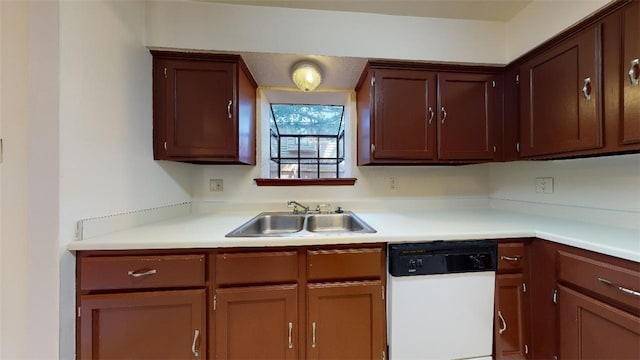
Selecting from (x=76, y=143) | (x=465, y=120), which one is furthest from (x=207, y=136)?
(x=465, y=120)

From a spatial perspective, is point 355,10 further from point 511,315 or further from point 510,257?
point 511,315

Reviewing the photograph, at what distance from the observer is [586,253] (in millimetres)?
1048

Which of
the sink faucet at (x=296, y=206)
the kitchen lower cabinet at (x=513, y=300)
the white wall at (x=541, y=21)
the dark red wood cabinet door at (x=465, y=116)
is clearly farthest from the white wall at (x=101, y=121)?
the white wall at (x=541, y=21)

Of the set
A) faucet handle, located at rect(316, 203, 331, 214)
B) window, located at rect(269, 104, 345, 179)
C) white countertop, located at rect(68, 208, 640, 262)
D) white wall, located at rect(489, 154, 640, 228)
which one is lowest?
white countertop, located at rect(68, 208, 640, 262)

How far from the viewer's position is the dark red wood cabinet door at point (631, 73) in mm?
1049

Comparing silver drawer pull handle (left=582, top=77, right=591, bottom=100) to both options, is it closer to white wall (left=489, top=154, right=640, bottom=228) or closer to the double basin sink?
white wall (left=489, top=154, right=640, bottom=228)

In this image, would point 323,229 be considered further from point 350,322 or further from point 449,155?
point 449,155

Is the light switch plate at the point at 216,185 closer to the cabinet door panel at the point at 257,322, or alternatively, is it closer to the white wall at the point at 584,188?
the cabinet door panel at the point at 257,322

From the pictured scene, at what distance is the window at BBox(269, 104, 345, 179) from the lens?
2.41 m

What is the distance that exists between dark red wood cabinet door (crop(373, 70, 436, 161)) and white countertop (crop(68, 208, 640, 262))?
0.51 m

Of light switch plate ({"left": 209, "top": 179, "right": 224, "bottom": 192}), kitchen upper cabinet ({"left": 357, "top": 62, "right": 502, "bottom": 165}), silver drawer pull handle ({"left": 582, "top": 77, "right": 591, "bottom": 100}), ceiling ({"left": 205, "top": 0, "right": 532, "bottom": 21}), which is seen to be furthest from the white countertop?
ceiling ({"left": 205, "top": 0, "right": 532, "bottom": 21})

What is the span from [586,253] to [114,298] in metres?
2.16

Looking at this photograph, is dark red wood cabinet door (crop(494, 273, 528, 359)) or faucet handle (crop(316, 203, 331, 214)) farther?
faucet handle (crop(316, 203, 331, 214))

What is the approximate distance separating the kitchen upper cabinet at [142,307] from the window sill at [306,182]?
944 millimetres
